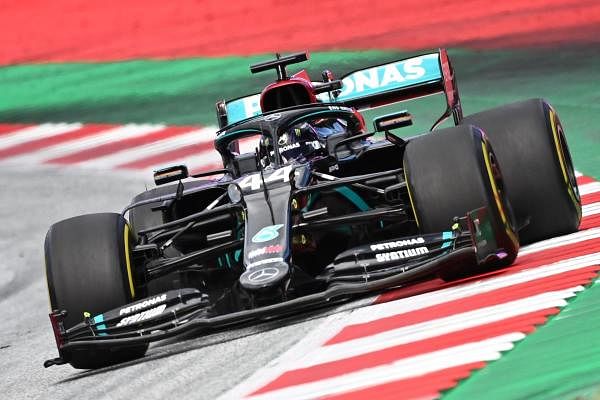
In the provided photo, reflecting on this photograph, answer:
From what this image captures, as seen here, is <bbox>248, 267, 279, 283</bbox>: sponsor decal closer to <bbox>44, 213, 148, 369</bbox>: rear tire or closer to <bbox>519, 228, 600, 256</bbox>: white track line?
<bbox>44, 213, 148, 369</bbox>: rear tire

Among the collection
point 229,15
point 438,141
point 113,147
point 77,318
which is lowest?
point 77,318

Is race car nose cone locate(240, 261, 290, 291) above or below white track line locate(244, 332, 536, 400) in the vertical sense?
above

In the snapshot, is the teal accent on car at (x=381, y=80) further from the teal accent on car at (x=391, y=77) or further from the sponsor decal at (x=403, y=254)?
the sponsor decal at (x=403, y=254)

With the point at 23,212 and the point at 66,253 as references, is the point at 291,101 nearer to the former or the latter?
the point at 66,253

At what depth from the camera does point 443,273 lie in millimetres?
8664

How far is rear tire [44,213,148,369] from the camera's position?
8.61 m

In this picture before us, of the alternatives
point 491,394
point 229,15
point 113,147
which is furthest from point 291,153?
point 229,15

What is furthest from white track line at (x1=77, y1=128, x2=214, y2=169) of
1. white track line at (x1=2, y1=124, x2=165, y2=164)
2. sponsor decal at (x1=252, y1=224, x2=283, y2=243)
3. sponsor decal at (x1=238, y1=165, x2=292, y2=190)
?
sponsor decal at (x1=252, y1=224, x2=283, y2=243)

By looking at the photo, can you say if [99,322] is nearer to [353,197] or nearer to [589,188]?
[353,197]

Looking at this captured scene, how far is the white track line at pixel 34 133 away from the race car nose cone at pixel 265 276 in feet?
37.6

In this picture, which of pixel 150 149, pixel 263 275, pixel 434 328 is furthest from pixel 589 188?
pixel 150 149

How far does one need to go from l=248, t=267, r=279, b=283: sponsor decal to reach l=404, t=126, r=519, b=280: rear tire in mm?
985

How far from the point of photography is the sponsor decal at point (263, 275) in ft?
26.7

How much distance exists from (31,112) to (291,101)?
968cm
